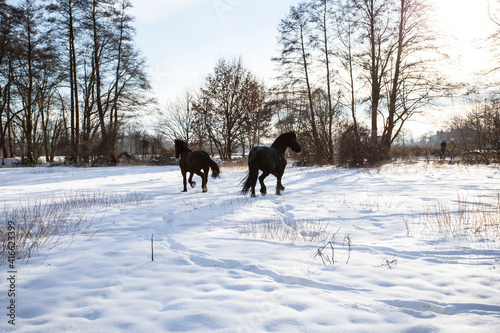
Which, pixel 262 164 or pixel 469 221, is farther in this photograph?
pixel 262 164

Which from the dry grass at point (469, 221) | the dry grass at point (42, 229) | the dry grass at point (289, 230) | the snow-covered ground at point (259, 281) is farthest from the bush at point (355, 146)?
the dry grass at point (42, 229)

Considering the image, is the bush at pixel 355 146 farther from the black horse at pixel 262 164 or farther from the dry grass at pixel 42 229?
the dry grass at pixel 42 229

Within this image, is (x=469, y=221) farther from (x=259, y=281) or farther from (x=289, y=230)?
(x=259, y=281)

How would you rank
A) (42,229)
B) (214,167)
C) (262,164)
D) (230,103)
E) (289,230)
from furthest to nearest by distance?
(230,103) → (214,167) → (262,164) → (289,230) → (42,229)

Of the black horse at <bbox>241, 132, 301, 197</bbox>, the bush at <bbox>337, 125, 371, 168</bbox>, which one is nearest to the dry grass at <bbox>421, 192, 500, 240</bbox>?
the black horse at <bbox>241, 132, 301, 197</bbox>

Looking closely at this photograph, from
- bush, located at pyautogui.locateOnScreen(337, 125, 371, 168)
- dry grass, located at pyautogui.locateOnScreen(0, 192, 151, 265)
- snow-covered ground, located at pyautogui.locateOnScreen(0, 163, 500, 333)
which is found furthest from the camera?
bush, located at pyautogui.locateOnScreen(337, 125, 371, 168)

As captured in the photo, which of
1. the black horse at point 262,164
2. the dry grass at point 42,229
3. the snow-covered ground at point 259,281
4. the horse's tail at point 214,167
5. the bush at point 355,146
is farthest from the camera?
the bush at point 355,146

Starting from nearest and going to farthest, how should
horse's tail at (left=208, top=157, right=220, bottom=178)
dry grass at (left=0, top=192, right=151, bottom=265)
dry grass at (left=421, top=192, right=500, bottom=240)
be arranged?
dry grass at (left=0, top=192, right=151, bottom=265), dry grass at (left=421, top=192, right=500, bottom=240), horse's tail at (left=208, top=157, right=220, bottom=178)

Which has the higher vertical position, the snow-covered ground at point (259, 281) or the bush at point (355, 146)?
the bush at point (355, 146)

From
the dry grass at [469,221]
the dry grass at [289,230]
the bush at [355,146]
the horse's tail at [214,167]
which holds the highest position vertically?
the bush at [355,146]

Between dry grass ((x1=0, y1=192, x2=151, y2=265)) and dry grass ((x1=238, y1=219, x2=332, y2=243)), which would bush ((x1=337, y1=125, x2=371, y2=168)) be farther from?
dry grass ((x1=0, y1=192, x2=151, y2=265))

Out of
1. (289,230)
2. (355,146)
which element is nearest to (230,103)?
(355,146)

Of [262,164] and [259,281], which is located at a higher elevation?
[262,164]

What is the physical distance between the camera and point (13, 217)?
4.21 metres
